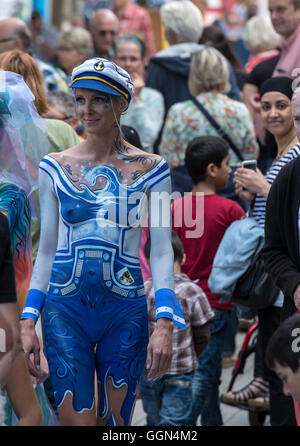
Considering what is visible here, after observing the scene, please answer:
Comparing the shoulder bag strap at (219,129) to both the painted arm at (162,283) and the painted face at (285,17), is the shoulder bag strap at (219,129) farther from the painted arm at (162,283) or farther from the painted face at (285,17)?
the painted arm at (162,283)

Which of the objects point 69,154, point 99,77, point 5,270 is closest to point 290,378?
point 5,270

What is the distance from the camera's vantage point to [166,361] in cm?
364

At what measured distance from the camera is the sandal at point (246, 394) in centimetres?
563

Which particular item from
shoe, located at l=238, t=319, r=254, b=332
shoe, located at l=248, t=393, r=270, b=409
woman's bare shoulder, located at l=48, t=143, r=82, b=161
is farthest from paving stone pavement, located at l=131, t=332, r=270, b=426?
woman's bare shoulder, located at l=48, t=143, r=82, b=161

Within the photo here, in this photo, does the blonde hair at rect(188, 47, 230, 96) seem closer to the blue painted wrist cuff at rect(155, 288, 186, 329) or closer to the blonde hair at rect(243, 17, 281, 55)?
the blonde hair at rect(243, 17, 281, 55)

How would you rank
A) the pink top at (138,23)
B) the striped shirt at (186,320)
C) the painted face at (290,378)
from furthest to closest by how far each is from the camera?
the pink top at (138,23)
the striped shirt at (186,320)
the painted face at (290,378)

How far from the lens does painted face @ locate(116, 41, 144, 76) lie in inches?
296

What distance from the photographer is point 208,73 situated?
653 centimetres

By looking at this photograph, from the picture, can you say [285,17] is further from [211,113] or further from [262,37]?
[262,37]

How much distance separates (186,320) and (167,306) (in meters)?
1.21

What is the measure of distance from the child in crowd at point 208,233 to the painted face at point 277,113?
1.40 ft

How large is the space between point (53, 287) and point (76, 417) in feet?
1.87

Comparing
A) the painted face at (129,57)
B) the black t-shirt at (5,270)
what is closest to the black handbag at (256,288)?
Result: the black t-shirt at (5,270)

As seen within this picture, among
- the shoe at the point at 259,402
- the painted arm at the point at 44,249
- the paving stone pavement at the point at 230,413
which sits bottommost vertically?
the paving stone pavement at the point at 230,413
